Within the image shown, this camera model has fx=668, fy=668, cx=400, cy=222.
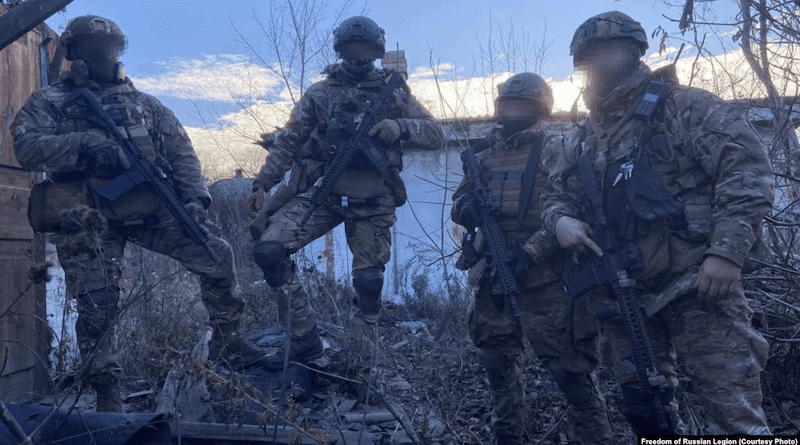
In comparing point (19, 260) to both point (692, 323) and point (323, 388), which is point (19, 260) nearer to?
point (323, 388)

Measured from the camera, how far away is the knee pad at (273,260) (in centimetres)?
433

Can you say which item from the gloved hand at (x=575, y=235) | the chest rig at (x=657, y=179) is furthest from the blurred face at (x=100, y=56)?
the chest rig at (x=657, y=179)

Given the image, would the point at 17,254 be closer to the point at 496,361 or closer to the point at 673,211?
the point at 496,361

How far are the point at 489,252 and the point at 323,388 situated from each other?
150cm

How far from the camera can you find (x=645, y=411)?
278 centimetres

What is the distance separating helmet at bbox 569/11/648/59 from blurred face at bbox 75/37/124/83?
9.76ft

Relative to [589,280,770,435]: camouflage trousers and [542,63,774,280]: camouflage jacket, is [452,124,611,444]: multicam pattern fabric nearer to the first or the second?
[542,63,774,280]: camouflage jacket

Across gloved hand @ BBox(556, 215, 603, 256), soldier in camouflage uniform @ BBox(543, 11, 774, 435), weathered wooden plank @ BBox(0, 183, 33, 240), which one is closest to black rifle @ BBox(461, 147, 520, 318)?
soldier in camouflage uniform @ BBox(543, 11, 774, 435)

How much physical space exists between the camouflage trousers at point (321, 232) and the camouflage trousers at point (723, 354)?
226 centimetres

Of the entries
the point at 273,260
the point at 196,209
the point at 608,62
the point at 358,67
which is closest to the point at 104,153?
the point at 196,209

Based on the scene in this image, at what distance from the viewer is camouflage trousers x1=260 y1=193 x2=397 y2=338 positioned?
178 inches

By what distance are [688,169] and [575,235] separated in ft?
1.76

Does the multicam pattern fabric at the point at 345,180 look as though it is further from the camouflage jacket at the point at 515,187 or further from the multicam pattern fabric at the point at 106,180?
the camouflage jacket at the point at 515,187

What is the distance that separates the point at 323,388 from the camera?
14.6 ft
